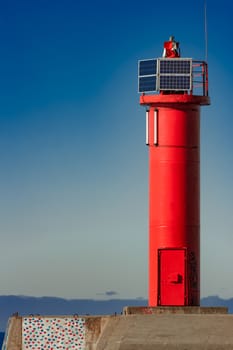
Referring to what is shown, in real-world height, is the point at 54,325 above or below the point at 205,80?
below

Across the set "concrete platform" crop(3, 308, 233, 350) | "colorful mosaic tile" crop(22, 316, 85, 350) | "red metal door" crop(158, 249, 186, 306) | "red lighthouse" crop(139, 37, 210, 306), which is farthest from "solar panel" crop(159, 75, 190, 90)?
"colorful mosaic tile" crop(22, 316, 85, 350)

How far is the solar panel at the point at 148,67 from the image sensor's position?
4291 cm

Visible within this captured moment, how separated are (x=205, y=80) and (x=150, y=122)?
279 cm

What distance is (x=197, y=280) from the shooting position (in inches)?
1647

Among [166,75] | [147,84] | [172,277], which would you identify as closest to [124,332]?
[172,277]

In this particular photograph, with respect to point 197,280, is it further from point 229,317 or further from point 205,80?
point 205,80

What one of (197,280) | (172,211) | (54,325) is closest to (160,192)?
(172,211)

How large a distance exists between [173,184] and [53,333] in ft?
24.5

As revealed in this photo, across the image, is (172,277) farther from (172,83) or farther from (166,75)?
(166,75)

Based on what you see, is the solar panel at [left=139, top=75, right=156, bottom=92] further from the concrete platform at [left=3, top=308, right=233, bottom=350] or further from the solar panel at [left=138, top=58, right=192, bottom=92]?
the concrete platform at [left=3, top=308, right=233, bottom=350]

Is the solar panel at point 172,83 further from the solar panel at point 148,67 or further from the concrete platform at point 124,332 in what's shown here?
the concrete platform at point 124,332

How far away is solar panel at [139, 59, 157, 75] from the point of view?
42.9m

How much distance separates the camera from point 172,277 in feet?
136

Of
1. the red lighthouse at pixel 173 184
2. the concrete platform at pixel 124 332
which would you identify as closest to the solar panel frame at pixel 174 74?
the red lighthouse at pixel 173 184
